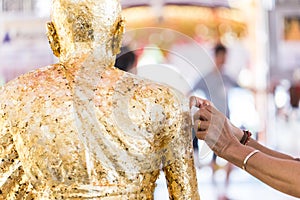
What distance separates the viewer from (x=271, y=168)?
57.9 inches

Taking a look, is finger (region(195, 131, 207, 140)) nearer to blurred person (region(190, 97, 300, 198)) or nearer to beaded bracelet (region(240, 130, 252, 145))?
blurred person (region(190, 97, 300, 198))

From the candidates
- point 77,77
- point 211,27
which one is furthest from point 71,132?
point 211,27

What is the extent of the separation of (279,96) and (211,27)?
0.89 meters

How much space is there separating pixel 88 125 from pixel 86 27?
0.20 metres

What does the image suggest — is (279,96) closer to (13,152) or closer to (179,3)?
(179,3)

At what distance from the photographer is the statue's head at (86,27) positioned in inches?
48.7

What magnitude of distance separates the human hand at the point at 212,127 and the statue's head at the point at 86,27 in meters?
0.24

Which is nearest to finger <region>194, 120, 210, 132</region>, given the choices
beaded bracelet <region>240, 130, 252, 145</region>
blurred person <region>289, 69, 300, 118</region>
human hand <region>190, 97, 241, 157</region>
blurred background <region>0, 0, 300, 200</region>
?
human hand <region>190, 97, 241, 157</region>

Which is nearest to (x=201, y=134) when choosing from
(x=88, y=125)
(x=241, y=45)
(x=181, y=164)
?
(x=181, y=164)

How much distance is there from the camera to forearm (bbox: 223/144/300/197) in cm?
146

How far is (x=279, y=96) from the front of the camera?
5.78 meters

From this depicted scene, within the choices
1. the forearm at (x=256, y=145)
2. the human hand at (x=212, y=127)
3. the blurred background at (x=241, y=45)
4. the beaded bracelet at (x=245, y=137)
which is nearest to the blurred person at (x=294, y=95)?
the blurred background at (x=241, y=45)

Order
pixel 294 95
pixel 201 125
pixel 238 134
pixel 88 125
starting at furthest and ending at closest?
pixel 294 95 < pixel 238 134 < pixel 201 125 < pixel 88 125

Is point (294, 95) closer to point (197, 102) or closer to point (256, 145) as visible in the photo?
point (256, 145)
